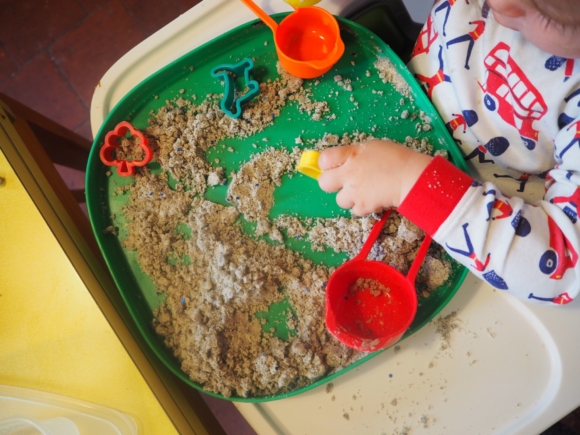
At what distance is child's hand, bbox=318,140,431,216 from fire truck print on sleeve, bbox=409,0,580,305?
0.04 m

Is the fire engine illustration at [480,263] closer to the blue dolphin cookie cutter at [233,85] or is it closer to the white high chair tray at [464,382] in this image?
the white high chair tray at [464,382]

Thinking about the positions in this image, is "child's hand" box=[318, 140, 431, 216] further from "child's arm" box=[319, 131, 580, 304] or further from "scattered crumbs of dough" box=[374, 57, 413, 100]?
"scattered crumbs of dough" box=[374, 57, 413, 100]

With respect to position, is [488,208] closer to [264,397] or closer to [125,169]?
[264,397]

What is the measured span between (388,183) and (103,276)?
1.43 ft

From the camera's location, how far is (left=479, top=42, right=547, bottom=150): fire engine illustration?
53 centimetres

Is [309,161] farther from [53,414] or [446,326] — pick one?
[53,414]

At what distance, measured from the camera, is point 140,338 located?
0.61 meters

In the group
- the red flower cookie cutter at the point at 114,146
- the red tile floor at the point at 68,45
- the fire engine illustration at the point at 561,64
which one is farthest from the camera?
the red tile floor at the point at 68,45

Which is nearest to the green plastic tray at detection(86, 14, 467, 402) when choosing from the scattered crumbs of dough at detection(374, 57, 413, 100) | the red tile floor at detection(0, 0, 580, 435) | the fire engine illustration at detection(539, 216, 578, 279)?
the scattered crumbs of dough at detection(374, 57, 413, 100)

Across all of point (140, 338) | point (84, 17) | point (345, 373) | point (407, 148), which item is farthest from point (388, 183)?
point (84, 17)

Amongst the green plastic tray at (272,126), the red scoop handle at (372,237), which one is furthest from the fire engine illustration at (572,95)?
the red scoop handle at (372,237)

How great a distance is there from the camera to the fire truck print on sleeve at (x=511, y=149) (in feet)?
1.65

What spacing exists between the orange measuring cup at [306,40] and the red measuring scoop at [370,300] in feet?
0.76

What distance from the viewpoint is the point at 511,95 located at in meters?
0.55
